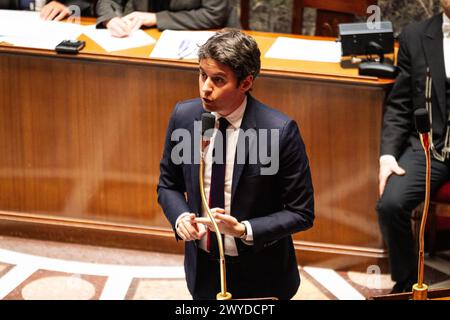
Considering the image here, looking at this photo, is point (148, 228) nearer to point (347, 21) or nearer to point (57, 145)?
point (57, 145)

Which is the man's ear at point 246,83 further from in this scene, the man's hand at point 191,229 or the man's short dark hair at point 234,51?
the man's hand at point 191,229

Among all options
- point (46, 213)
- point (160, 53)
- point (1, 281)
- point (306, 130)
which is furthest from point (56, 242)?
point (306, 130)

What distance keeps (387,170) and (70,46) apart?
5.38ft

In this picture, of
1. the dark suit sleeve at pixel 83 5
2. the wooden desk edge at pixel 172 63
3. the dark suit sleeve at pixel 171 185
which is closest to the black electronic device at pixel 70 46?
the wooden desk edge at pixel 172 63

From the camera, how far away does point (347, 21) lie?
5074 mm

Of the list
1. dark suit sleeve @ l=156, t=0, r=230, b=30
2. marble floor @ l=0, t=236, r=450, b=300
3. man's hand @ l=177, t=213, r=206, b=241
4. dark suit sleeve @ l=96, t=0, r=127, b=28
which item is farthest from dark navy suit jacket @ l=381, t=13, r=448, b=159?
man's hand @ l=177, t=213, r=206, b=241

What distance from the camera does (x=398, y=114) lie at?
414 cm

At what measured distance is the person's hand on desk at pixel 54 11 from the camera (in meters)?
5.00

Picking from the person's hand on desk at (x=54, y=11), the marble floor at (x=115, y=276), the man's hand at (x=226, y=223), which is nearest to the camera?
the man's hand at (x=226, y=223)

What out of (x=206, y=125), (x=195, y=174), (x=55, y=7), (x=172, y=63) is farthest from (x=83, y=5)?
(x=206, y=125)

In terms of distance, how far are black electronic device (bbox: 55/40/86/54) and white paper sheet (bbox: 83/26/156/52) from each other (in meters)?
0.13

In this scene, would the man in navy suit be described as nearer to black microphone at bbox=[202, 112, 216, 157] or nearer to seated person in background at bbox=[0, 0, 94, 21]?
black microphone at bbox=[202, 112, 216, 157]

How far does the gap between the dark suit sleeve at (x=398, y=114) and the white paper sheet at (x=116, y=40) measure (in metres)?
1.28

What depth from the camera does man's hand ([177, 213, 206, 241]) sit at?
2.47m
